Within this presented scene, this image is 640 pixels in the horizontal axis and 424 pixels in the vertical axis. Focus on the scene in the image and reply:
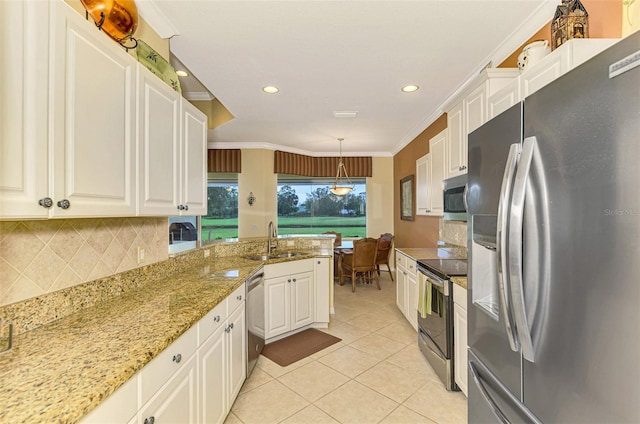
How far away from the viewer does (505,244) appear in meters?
0.96

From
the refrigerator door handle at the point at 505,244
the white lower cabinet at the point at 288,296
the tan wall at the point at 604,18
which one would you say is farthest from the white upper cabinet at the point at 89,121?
the tan wall at the point at 604,18

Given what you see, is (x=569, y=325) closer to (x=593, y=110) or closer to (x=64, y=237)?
(x=593, y=110)

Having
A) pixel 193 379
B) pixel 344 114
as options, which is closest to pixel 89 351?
pixel 193 379

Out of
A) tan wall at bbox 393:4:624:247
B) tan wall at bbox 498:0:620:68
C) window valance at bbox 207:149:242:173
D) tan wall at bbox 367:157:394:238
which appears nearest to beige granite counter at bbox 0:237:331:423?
tan wall at bbox 393:4:624:247

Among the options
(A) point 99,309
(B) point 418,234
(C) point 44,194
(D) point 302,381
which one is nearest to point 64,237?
(A) point 99,309

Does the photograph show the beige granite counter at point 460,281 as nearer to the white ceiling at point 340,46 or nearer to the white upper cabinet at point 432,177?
the white upper cabinet at point 432,177

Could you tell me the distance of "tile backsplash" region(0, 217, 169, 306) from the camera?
3.77 ft

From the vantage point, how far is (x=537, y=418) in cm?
95

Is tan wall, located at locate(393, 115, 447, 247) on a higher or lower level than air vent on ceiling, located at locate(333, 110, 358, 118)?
lower

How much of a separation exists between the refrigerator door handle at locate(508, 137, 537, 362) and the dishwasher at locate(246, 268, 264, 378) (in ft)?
6.08

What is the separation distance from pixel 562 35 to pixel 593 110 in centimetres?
115

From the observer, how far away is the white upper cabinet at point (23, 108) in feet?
2.89

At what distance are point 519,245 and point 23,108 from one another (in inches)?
65.9

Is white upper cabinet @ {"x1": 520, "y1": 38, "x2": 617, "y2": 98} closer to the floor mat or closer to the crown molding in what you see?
the crown molding
